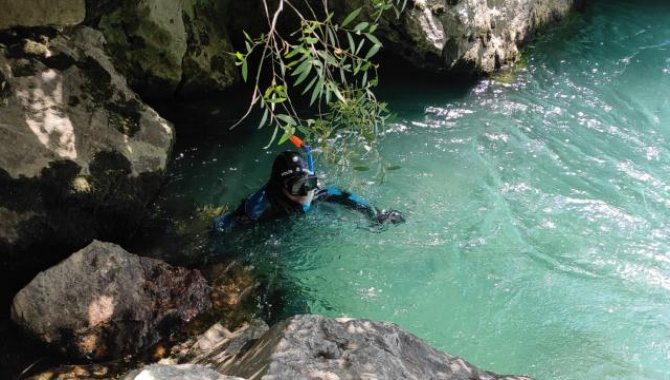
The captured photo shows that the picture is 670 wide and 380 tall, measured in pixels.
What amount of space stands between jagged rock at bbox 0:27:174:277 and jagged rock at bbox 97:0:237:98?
41.0 inches

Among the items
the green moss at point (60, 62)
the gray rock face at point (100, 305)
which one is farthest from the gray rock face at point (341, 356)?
the green moss at point (60, 62)

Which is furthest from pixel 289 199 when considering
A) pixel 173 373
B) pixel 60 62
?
pixel 173 373

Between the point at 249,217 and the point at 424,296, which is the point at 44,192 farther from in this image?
the point at 424,296

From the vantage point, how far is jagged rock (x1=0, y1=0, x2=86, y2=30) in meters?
5.22

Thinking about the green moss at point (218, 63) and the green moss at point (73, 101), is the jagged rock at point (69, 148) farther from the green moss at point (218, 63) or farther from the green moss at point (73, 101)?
the green moss at point (218, 63)

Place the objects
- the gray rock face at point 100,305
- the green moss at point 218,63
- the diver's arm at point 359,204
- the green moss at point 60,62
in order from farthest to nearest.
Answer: the green moss at point 218,63, the diver's arm at point 359,204, the green moss at point 60,62, the gray rock face at point 100,305

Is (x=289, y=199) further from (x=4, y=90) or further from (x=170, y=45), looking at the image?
(x=170, y=45)

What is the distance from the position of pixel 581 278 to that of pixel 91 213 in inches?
190

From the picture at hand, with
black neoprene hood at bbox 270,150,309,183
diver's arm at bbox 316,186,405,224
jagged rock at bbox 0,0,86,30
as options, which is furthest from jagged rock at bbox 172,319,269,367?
jagged rock at bbox 0,0,86,30

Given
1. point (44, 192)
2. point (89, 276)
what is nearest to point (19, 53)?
point (44, 192)

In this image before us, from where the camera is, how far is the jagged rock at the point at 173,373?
7.46ft

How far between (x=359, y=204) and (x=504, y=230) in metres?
1.65

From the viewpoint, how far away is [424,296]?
208 inches

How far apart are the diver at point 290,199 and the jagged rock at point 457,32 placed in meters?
3.04
